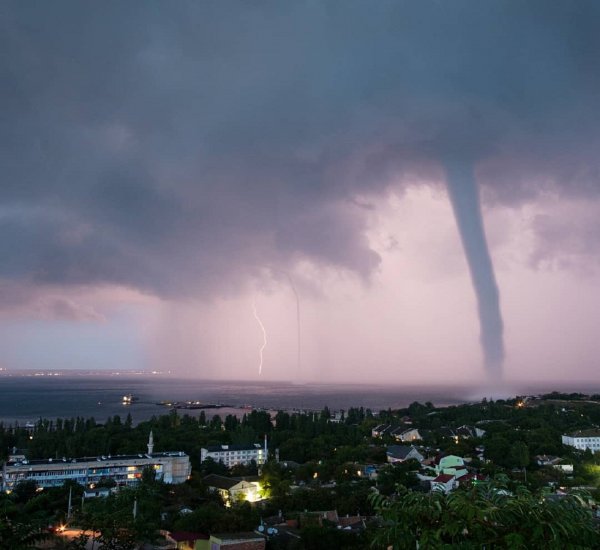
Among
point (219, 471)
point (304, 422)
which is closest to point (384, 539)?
point (219, 471)

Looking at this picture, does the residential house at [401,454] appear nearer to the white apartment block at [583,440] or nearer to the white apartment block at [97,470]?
the white apartment block at [97,470]

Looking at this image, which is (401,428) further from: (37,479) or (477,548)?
(477,548)

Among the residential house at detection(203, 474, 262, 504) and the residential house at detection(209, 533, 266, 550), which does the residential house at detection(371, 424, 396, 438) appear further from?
the residential house at detection(209, 533, 266, 550)

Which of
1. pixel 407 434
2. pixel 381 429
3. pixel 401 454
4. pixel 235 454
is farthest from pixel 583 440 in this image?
pixel 235 454

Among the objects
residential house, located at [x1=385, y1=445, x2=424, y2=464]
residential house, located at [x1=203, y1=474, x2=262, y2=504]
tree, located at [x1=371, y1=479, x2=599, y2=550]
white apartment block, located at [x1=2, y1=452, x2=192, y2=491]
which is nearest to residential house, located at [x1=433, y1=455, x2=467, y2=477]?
residential house, located at [x1=385, y1=445, x2=424, y2=464]

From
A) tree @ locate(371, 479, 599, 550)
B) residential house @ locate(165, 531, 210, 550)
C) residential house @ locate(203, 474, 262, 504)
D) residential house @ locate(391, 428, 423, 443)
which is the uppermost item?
tree @ locate(371, 479, 599, 550)
